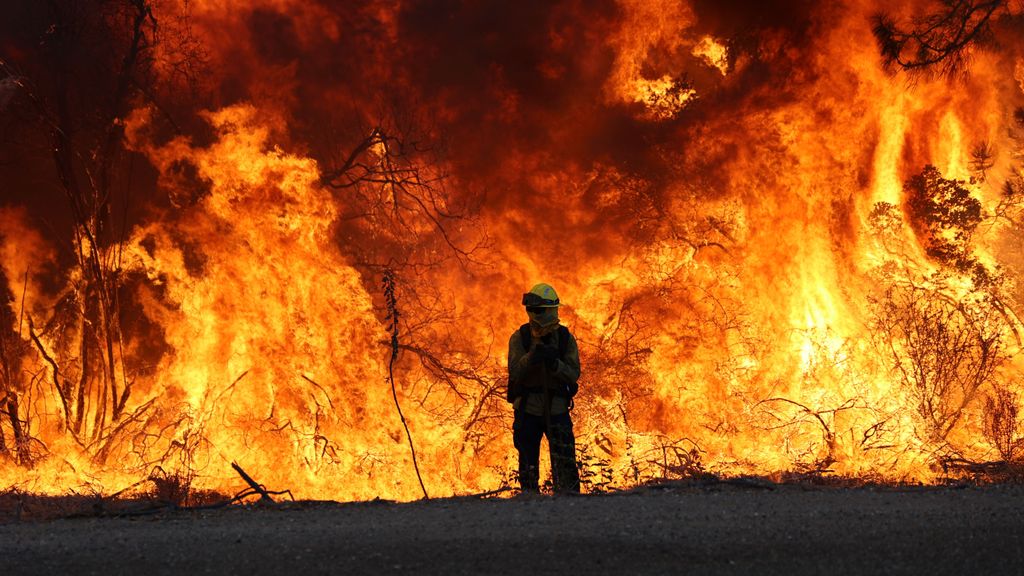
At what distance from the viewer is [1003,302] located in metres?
11.0

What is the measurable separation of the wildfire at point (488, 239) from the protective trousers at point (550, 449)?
232 cm

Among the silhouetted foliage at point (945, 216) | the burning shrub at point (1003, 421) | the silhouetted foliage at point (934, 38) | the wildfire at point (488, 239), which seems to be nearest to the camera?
the burning shrub at point (1003, 421)

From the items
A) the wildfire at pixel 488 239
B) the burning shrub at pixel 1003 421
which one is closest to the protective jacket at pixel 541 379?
the wildfire at pixel 488 239

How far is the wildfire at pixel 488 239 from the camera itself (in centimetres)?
1046

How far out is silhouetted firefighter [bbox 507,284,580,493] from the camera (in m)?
7.74

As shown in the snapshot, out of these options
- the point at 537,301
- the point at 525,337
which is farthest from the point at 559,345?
the point at 537,301

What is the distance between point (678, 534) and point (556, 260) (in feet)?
18.4

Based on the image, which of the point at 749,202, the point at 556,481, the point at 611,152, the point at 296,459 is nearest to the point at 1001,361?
the point at 749,202

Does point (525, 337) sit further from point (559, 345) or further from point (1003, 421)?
point (1003, 421)

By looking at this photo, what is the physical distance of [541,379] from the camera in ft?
26.0

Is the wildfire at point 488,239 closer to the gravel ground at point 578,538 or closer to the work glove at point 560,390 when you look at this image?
the work glove at point 560,390

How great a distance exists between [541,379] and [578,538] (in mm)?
2450

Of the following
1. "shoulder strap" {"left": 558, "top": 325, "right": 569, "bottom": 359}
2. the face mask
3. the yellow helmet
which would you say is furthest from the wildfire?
the yellow helmet

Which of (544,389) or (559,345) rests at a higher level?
(559,345)
